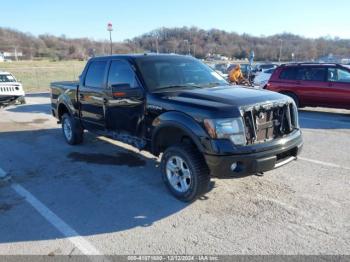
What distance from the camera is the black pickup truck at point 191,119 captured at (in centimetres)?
404

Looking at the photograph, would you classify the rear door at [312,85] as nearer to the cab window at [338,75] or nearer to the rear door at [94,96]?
the cab window at [338,75]

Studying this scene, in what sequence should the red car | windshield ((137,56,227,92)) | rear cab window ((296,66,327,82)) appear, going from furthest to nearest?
rear cab window ((296,66,327,82)) → the red car → windshield ((137,56,227,92))

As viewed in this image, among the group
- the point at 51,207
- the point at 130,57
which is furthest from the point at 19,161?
the point at 130,57

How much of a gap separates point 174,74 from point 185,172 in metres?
1.72

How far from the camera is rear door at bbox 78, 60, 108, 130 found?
20.5 feet

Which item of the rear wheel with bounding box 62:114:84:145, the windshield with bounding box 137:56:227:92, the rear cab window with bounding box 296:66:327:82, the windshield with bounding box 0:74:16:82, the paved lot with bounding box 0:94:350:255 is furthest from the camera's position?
the windshield with bounding box 0:74:16:82

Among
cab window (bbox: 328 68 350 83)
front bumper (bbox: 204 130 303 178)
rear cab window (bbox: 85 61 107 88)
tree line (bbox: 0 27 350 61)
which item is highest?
tree line (bbox: 0 27 350 61)

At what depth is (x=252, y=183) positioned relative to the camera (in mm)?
5102

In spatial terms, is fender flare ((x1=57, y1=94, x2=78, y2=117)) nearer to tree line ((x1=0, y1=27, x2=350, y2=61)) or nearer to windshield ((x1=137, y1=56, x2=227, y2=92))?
windshield ((x1=137, y1=56, x2=227, y2=92))

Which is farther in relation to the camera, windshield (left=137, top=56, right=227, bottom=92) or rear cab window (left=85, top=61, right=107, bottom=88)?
rear cab window (left=85, top=61, right=107, bottom=88)

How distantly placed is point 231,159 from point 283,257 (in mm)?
1190

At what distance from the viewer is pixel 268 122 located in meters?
4.38

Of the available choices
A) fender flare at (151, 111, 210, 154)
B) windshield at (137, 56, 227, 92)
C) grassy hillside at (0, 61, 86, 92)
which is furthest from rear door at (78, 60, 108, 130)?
grassy hillside at (0, 61, 86, 92)

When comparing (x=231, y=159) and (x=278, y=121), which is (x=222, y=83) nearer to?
(x=278, y=121)
